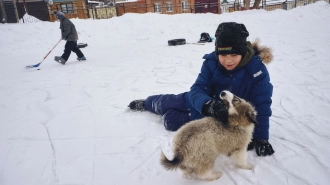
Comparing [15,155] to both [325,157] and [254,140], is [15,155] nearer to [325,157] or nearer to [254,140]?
[254,140]

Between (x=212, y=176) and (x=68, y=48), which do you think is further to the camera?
(x=68, y=48)

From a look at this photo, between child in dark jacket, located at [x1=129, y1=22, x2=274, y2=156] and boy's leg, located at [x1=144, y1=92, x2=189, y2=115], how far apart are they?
29 centimetres

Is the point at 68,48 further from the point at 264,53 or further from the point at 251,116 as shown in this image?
the point at 251,116

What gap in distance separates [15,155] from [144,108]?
1.83 metres


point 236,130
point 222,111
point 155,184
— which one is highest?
point 222,111

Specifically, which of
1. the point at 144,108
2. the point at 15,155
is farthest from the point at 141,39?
the point at 15,155

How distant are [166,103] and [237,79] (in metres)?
1.12

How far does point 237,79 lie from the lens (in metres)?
2.33

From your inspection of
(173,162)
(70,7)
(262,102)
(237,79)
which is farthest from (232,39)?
(70,7)

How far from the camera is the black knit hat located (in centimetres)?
208

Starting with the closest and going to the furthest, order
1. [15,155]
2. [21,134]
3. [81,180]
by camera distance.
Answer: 1. [81,180]
2. [15,155]
3. [21,134]

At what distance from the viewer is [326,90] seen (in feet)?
11.7

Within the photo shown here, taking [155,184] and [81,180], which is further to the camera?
[81,180]

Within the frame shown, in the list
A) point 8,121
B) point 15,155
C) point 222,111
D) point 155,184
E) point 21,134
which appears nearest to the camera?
point 222,111
